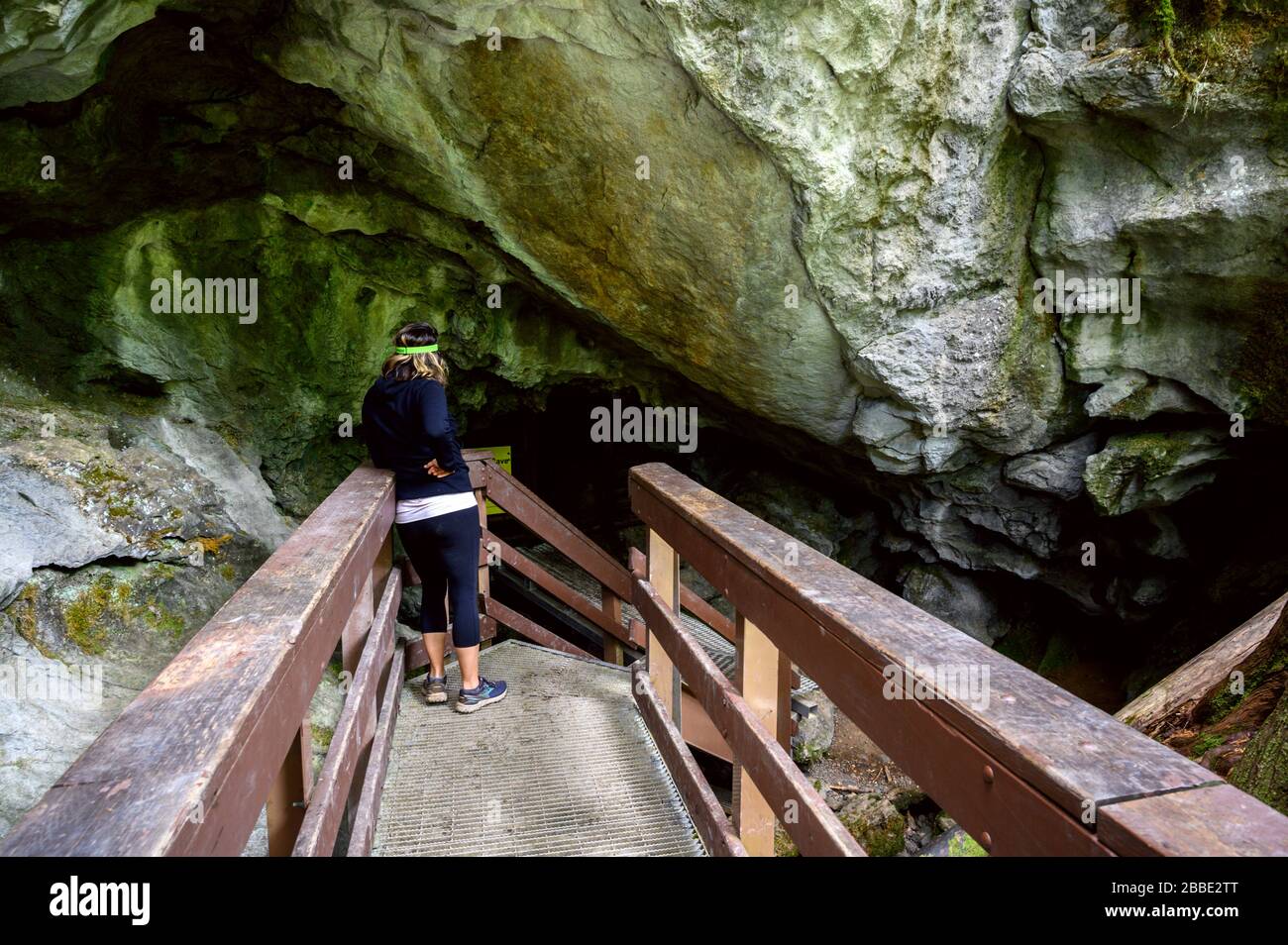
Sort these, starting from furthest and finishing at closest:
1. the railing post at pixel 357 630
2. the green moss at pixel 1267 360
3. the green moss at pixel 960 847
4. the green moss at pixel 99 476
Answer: the green moss at pixel 1267 360 → the green moss at pixel 960 847 → the green moss at pixel 99 476 → the railing post at pixel 357 630

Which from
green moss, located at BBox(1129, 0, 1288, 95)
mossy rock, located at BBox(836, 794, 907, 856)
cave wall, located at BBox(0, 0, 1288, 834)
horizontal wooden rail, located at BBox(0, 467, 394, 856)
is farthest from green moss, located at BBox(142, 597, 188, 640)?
green moss, located at BBox(1129, 0, 1288, 95)

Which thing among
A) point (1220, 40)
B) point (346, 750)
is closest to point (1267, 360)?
point (1220, 40)

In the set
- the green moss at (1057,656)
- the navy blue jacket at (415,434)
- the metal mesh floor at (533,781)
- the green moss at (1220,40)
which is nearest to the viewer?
the metal mesh floor at (533,781)

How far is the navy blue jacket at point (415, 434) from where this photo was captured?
3.15 metres

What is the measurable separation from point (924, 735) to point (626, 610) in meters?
5.24

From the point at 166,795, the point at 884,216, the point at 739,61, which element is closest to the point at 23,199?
the point at 739,61

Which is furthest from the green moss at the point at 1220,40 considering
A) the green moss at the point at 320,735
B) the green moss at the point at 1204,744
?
the green moss at the point at 320,735

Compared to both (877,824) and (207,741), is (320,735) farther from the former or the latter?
(877,824)

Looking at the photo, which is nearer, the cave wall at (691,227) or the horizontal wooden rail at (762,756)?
the horizontal wooden rail at (762,756)

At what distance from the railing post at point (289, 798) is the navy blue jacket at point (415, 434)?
150 cm

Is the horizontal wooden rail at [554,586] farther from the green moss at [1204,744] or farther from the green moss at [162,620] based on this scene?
the green moss at [1204,744]

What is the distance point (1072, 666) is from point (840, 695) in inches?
319

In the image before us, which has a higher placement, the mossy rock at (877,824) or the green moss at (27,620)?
the green moss at (27,620)

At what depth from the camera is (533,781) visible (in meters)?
2.75
